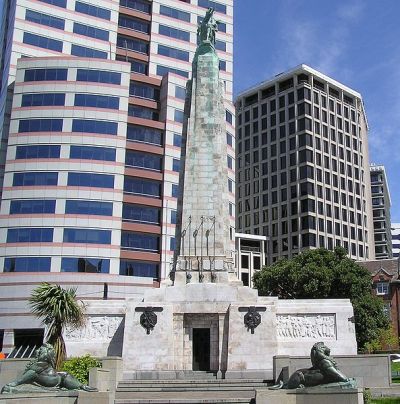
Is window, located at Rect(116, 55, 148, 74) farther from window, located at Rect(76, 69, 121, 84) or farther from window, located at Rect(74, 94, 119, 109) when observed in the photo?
window, located at Rect(74, 94, 119, 109)

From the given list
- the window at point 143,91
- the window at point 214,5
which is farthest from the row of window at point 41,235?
the window at point 214,5

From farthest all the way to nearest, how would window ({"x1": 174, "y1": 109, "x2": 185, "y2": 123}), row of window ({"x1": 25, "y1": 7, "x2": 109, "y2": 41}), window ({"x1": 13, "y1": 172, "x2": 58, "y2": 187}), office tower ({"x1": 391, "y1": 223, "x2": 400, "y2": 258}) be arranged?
office tower ({"x1": 391, "y1": 223, "x2": 400, "y2": 258}) < window ({"x1": 174, "y1": 109, "x2": 185, "y2": 123}) < row of window ({"x1": 25, "y1": 7, "x2": 109, "y2": 41}) < window ({"x1": 13, "y1": 172, "x2": 58, "y2": 187})

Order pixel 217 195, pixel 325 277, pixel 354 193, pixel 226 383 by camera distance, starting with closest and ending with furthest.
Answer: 1. pixel 226 383
2. pixel 217 195
3. pixel 325 277
4. pixel 354 193

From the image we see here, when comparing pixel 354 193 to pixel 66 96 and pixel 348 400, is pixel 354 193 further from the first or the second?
pixel 348 400

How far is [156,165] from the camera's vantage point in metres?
68.6

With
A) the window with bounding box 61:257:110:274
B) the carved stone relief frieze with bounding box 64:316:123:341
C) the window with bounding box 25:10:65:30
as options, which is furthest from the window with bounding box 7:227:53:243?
the carved stone relief frieze with bounding box 64:316:123:341

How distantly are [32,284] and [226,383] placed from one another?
3704cm

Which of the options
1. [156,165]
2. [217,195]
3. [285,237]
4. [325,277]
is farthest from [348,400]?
[285,237]

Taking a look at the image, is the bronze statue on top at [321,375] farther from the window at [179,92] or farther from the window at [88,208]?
the window at [179,92]

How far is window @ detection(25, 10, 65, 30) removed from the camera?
69188 millimetres

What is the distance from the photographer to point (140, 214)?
216ft

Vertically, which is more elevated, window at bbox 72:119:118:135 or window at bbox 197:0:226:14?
window at bbox 197:0:226:14

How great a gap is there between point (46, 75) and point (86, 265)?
2274 cm

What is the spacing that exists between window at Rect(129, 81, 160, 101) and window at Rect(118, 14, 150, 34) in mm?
10149
